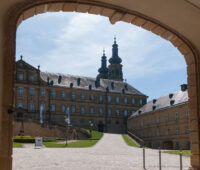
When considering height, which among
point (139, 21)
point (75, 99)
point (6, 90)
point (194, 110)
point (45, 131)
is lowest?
point (45, 131)

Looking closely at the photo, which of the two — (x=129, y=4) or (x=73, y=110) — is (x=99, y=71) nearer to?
(x=73, y=110)

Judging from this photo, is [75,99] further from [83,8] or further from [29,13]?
[29,13]

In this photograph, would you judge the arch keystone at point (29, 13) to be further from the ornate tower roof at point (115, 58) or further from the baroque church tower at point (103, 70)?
the baroque church tower at point (103, 70)

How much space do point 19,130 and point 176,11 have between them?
4357cm

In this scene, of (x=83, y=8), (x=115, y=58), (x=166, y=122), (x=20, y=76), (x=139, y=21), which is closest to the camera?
(x=83, y=8)

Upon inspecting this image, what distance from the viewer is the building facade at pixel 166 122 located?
4797 cm

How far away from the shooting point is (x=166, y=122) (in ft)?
171

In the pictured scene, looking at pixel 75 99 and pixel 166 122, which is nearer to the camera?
pixel 166 122

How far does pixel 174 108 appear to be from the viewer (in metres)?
49.9

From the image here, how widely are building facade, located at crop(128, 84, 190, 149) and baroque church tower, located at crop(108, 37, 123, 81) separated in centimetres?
2706

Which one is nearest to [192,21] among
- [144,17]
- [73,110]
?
[144,17]

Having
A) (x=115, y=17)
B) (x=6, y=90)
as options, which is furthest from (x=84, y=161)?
(x=6, y=90)

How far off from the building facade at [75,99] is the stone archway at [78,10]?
49.7m

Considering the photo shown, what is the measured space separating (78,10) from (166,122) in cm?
4706
